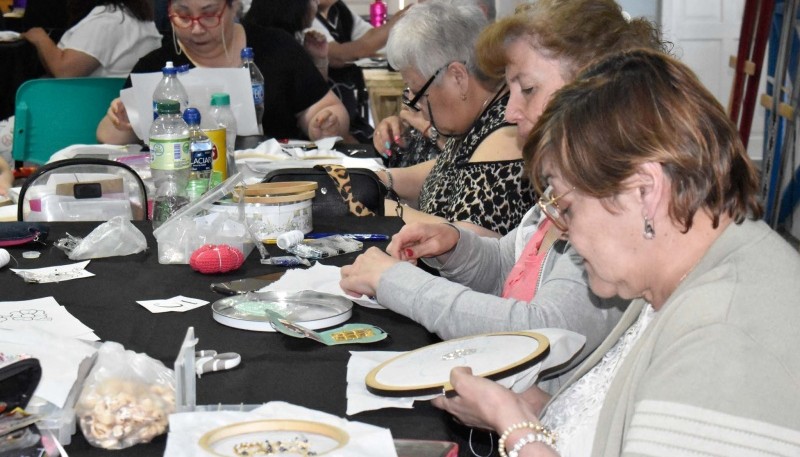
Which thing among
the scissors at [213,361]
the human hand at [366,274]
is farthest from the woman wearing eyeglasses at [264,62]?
the scissors at [213,361]

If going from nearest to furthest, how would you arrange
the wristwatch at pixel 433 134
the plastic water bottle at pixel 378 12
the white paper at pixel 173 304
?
the white paper at pixel 173 304, the wristwatch at pixel 433 134, the plastic water bottle at pixel 378 12

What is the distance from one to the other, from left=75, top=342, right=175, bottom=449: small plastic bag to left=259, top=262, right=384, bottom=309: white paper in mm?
545

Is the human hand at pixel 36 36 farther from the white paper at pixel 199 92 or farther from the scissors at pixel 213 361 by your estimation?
the scissors at pixel 213 361

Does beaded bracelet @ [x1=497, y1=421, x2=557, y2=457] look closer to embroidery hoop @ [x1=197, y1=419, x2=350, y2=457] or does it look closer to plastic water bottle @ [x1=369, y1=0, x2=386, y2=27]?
embroidery hoop @ [x1=197, y1=419, x2=350, y2=457]

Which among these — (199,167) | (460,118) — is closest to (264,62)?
(460,118)

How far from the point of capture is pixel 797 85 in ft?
15.1

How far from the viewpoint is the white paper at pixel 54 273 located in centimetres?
186

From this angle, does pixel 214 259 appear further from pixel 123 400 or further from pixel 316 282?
pixel 123 400

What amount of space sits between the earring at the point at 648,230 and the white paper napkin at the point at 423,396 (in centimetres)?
25

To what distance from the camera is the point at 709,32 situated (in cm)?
691

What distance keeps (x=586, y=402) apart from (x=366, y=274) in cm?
50

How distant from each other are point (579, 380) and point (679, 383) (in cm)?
46

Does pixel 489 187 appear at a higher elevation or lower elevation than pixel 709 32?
higher

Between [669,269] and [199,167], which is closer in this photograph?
[669,269]
